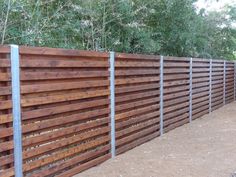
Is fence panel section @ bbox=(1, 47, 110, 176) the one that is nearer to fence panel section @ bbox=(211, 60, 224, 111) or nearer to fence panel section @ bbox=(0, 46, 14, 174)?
fence panel section @ bbox=(0, 46, 14, 174)

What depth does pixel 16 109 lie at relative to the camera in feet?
14.0

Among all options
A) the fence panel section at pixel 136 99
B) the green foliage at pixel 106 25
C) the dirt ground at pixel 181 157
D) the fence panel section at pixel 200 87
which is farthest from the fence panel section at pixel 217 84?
the fence panel section at pixel 136 99

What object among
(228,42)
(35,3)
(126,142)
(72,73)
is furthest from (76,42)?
(228,42)

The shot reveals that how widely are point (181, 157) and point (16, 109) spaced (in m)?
3.04

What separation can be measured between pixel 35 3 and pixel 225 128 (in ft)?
16.9

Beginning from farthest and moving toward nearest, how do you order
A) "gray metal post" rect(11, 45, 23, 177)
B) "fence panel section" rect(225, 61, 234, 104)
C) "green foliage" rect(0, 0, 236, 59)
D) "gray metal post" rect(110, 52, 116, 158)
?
"fence panel section" rect(225, 61, 234, 104), "green foliage" rect(0, 0, 236, 59), "gray metal post" rect(110, 52, 116, 158), "gray metal post" rect(11, 45, 23, 177)

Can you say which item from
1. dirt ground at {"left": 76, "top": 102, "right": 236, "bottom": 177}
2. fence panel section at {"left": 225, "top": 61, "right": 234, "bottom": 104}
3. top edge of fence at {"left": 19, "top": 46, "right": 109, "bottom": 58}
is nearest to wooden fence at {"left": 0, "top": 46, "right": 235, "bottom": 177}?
top edge of fence at {"left": 19, "top": 46, "right": 109, "bottom": 58}

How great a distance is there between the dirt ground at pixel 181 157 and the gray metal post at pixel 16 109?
3.98 feet

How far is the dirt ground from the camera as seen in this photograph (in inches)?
215

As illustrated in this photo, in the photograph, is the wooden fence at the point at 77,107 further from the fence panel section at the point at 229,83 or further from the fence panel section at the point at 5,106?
the fence panel section at the point at 229,83

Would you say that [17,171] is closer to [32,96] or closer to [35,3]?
[32,96]

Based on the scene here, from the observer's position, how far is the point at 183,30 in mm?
12562

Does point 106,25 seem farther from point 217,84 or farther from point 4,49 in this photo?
point 4,49

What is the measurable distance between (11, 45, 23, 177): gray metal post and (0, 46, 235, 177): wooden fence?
48 mm
